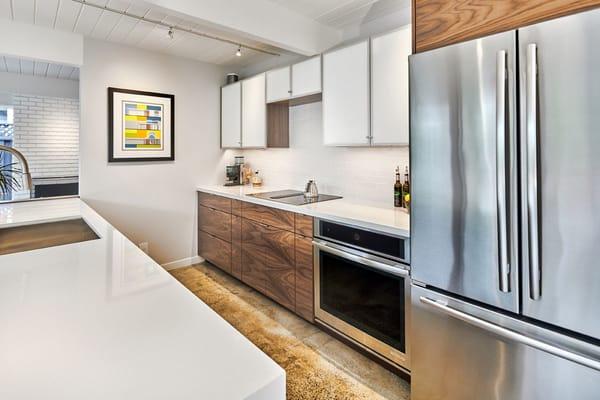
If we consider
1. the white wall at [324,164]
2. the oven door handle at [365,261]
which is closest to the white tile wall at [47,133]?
the white wall at [324,164]

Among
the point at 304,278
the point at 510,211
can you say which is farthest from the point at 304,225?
the point at 510,211

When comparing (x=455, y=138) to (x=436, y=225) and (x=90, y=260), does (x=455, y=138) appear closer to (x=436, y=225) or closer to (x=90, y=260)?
(x=436, y=225)

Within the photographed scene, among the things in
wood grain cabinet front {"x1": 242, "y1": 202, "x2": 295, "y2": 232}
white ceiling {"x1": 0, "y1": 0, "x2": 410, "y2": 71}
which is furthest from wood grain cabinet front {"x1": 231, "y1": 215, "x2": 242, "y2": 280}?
white ceiling {"x1": 0, "y1": 0, "x2": 410, "y2": 71}

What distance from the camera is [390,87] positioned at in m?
2.30

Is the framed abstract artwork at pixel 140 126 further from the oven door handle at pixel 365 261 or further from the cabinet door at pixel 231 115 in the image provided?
the oven door handle at pixel 365 261

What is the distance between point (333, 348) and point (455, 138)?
1.59 metres

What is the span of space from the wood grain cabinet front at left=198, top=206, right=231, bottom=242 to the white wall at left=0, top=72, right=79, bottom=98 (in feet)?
9.86

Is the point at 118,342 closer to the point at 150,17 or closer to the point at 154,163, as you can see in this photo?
the point at 150,17

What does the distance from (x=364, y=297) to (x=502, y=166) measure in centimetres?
119

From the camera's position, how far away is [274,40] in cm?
264

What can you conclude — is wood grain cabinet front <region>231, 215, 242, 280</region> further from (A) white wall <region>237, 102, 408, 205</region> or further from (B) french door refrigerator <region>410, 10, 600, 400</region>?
(B) french door refrigerator <region>410, 10, 600, 400</region>

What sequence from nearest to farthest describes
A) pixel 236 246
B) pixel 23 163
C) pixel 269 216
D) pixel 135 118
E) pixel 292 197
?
pixel 23 163, pixel 269 216, pixel 292 197, pixel 236 246, pixel 135 118

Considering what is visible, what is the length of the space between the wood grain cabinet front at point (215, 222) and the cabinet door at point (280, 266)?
0.69 metres

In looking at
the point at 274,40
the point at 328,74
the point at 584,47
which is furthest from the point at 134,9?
the point at 584,47
